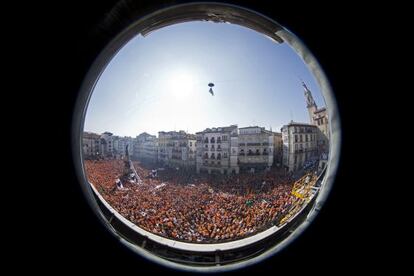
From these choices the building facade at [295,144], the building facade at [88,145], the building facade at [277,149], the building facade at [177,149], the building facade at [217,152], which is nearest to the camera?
the building facade at [88,145]

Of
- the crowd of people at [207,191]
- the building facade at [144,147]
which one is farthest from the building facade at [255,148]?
the building facade at [144,147]

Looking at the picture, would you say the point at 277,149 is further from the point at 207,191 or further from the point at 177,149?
the point at 177,149

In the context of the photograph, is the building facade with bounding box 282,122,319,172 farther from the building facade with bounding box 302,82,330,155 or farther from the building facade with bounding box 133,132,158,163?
the building facade with bounding box 302,82,330,155

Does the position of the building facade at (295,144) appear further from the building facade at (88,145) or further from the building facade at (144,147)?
the building facade at (88,145)

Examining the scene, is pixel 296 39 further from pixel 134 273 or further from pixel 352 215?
pixel 134 273

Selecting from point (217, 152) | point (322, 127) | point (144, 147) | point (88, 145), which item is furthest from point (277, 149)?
point (88, 145)

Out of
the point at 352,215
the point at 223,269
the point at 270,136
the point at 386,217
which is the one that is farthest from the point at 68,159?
the point at 270,136
